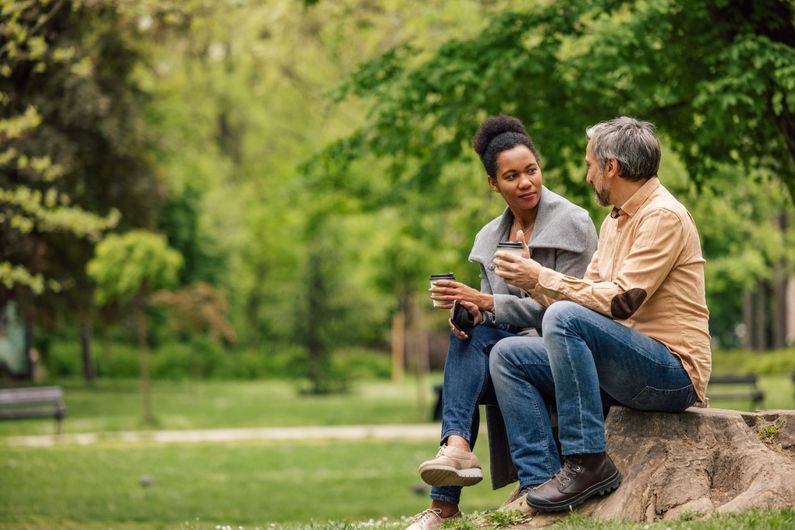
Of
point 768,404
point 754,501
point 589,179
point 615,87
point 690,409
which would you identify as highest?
point 615,87

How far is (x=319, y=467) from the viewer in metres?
14.8

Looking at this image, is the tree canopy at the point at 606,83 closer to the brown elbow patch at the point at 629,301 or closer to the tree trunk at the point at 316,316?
the brown elbow patch at the point at 629,301

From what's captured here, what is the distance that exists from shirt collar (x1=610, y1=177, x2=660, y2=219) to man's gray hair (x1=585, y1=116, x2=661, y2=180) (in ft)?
0.13

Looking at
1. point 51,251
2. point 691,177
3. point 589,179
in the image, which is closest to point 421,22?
point 691,177

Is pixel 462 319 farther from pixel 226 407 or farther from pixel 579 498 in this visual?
pixel 226 407

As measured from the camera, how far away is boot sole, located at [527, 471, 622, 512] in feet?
15.5

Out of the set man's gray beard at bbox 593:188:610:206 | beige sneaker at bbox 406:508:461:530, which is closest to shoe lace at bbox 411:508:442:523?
beige sneaker at bbox 406:508:461:530

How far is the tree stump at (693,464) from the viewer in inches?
188

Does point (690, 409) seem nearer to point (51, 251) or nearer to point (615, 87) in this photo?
point (615, 87)

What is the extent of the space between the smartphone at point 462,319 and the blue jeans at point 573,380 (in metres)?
0.23

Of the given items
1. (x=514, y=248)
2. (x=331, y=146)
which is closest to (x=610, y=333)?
(x=514, y=248)

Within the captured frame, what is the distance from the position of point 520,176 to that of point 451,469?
5.02 ft

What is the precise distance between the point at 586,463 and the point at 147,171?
2143 centimetres

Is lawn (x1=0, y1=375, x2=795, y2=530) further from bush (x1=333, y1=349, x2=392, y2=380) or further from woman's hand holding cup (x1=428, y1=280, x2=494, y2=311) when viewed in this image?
bush (x1=333, y1=349, x2=392, y2=380)
